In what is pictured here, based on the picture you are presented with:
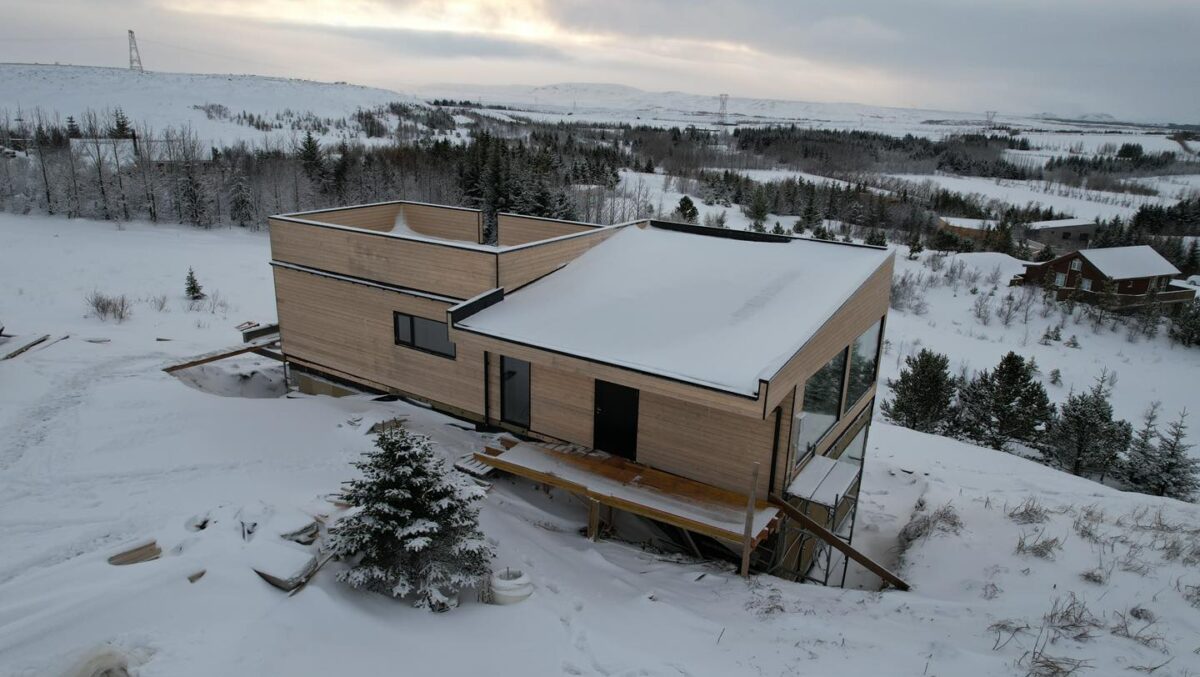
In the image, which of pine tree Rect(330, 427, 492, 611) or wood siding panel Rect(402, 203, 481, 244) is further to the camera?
wood siding panel Rect(402, 203, 481, 244)

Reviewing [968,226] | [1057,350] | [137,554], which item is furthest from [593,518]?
[968,226]

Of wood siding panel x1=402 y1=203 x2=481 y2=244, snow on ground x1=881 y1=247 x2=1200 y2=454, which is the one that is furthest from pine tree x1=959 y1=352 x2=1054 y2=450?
wood siding panel x1=402 y1=203 x2=481 y2=244

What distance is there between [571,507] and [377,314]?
226 inches

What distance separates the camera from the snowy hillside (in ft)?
283

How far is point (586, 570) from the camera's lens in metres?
9.43

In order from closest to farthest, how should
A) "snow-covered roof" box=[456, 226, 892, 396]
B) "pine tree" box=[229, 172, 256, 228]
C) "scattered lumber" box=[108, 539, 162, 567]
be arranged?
"scattered lumber" box=[108, 539, 162, 567] → "snow-covered roof" box=[456, 226, 892, 396] → "pine tree" box=[229, 172, 256, 228]

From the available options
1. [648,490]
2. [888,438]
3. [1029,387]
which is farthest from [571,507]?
[1029,387]

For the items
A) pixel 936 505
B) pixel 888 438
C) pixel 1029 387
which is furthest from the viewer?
pixel 1029 387

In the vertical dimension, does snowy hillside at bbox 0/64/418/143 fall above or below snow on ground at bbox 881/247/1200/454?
above

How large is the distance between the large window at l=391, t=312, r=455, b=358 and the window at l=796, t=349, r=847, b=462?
6559mm

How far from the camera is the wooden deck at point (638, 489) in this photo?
9633mm

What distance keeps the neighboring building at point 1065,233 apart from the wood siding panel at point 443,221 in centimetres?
6913

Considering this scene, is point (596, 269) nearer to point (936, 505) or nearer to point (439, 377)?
point (439, 377)

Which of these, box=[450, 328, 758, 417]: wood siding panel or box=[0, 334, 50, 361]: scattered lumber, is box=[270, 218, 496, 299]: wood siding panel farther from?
box=[0, 334, 50, 361]: scattered lumber
